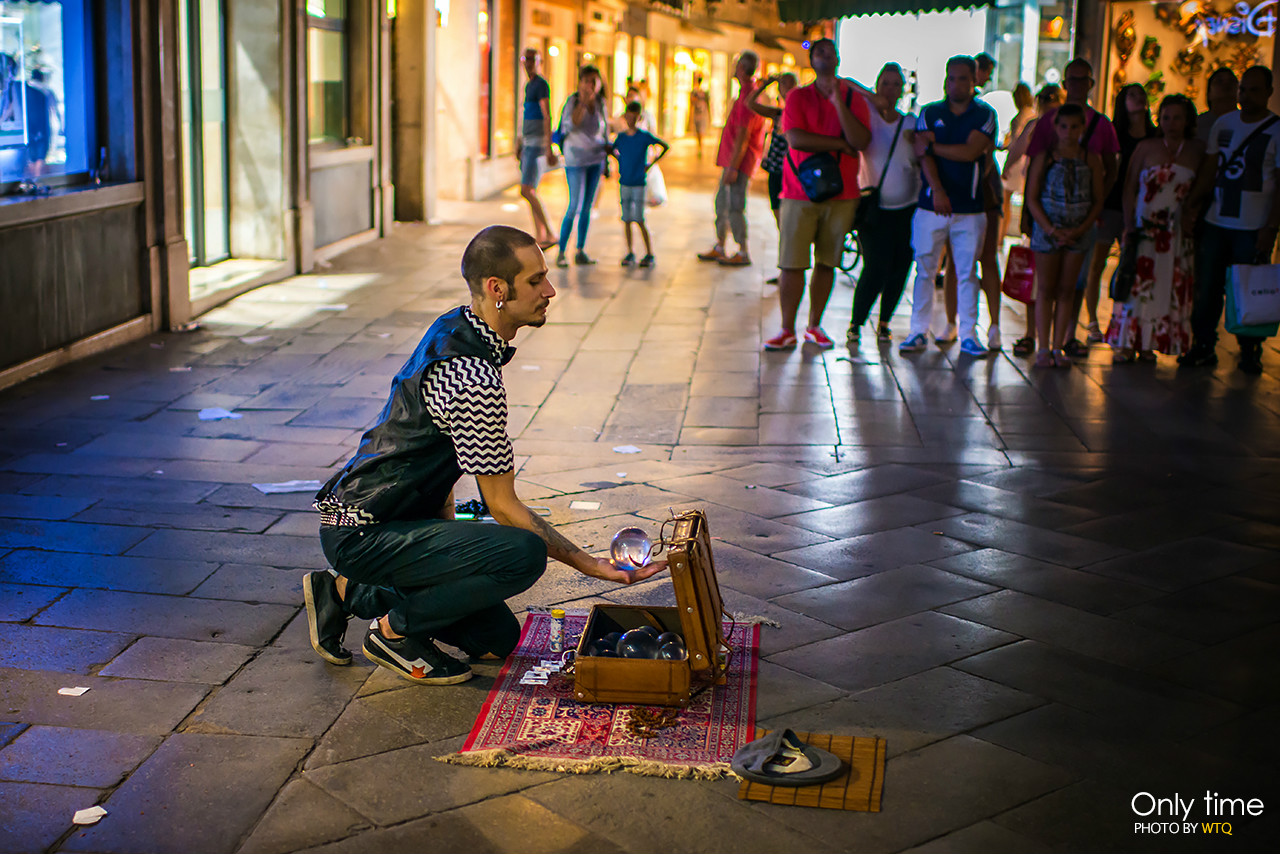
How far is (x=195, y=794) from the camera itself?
306 cm

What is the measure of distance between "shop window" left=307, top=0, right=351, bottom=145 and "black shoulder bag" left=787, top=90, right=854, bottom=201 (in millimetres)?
5878

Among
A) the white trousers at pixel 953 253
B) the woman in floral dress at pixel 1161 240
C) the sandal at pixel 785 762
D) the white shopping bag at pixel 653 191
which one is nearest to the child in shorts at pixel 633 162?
the white shopping bag at pixel 653 191

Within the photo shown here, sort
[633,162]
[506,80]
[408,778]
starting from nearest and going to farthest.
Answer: [408,778] < [633,162] < [506,80]

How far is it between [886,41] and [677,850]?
12.1 m

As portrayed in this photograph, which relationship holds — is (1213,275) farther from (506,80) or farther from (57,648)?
(506,80)

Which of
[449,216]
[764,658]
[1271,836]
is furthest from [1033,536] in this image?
[449,216]

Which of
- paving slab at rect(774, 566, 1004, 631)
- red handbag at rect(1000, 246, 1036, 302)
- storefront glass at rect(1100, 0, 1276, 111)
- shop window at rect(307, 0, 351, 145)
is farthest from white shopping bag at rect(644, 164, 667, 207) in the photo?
paving slab at rect(774, 566, 1004, 631)

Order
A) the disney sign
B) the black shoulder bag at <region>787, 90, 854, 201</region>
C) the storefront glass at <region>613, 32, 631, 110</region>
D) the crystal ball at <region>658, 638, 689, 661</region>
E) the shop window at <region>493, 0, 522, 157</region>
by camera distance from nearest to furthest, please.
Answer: the crystal ball at <region>658, 638, 689, 661</region>, the black shoulder bag at <region>787, 90, 854, 201</region>, the disney sign, the shop window at <region>493, 0, 522, 157</region>, the storefront glass at <region>613, 32, 631, 110</region>

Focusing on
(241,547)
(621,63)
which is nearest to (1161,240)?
(241,547)

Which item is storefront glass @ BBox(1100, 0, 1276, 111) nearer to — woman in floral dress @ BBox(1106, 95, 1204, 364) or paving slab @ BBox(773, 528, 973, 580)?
woman in floral dress @ BBox(1106, 95, 1204, 364)

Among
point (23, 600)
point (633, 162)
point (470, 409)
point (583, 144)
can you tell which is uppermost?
point (583, 144)

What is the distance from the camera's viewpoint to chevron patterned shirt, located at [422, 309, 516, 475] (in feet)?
11.2

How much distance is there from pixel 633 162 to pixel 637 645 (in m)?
8.49

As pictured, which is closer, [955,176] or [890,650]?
[890,650]
